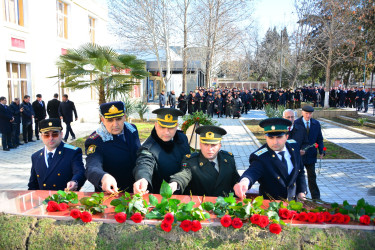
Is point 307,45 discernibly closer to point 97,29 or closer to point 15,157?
point 97,29

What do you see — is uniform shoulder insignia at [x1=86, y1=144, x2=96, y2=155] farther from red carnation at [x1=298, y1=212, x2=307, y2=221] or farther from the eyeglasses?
→ red carnation at [x1=298, y1=212, x2=307, y2=221]

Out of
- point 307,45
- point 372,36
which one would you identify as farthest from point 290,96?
point 372,36

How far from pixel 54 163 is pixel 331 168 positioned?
728 cm

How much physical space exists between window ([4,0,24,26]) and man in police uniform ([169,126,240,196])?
12.7m

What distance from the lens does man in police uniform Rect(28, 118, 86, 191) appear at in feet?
11.4

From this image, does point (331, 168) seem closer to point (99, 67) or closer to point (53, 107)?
point (99, 67)

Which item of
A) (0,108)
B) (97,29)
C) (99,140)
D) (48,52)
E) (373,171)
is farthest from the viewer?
(97,29)

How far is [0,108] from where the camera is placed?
33.1 feet

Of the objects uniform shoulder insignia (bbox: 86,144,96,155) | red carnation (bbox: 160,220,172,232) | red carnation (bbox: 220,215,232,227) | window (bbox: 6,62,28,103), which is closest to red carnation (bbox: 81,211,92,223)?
red carnation (bbox: 160,220,172,232)

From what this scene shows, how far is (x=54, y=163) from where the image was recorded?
351 centimetres

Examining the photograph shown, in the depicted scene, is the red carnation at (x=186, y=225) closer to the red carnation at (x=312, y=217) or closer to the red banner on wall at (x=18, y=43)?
the red carnation at (x=312, y=217)

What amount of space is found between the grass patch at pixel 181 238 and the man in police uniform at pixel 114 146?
3.73 ft

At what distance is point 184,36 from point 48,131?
63.1ft

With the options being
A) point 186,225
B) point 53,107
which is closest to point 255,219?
point 186,225
